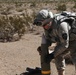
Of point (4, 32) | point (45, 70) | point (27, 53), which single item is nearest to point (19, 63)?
point (27, 53)

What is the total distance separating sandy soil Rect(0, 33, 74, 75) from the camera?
272 inches

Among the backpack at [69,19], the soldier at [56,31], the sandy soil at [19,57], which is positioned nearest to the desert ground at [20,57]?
the sandy soil at [19,57]

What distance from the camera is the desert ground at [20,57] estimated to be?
6898 mm

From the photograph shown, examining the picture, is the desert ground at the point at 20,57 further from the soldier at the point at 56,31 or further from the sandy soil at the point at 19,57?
the soldier at the point at 56,31

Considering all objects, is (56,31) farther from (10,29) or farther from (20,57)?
(10,29)

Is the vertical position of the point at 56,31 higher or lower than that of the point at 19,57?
higher

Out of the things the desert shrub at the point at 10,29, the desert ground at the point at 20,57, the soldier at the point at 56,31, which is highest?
the soldier at the point at 56,31

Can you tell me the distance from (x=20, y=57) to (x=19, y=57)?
30 millimetres

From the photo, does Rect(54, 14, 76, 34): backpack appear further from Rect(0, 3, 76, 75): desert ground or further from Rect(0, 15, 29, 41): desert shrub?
Rect(0, 15, 29, 41): desert shrub

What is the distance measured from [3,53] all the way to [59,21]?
4441mm

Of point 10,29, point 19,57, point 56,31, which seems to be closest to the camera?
point 56,31

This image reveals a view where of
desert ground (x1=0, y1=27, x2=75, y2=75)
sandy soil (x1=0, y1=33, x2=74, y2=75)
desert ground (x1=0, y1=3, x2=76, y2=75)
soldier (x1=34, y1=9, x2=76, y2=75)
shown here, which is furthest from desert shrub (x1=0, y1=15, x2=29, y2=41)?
soldier (x1=34, y1=9, x2=76, y2=75)

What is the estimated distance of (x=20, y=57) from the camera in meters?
8.08

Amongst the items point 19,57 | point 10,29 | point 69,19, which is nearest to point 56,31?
point 69,19
